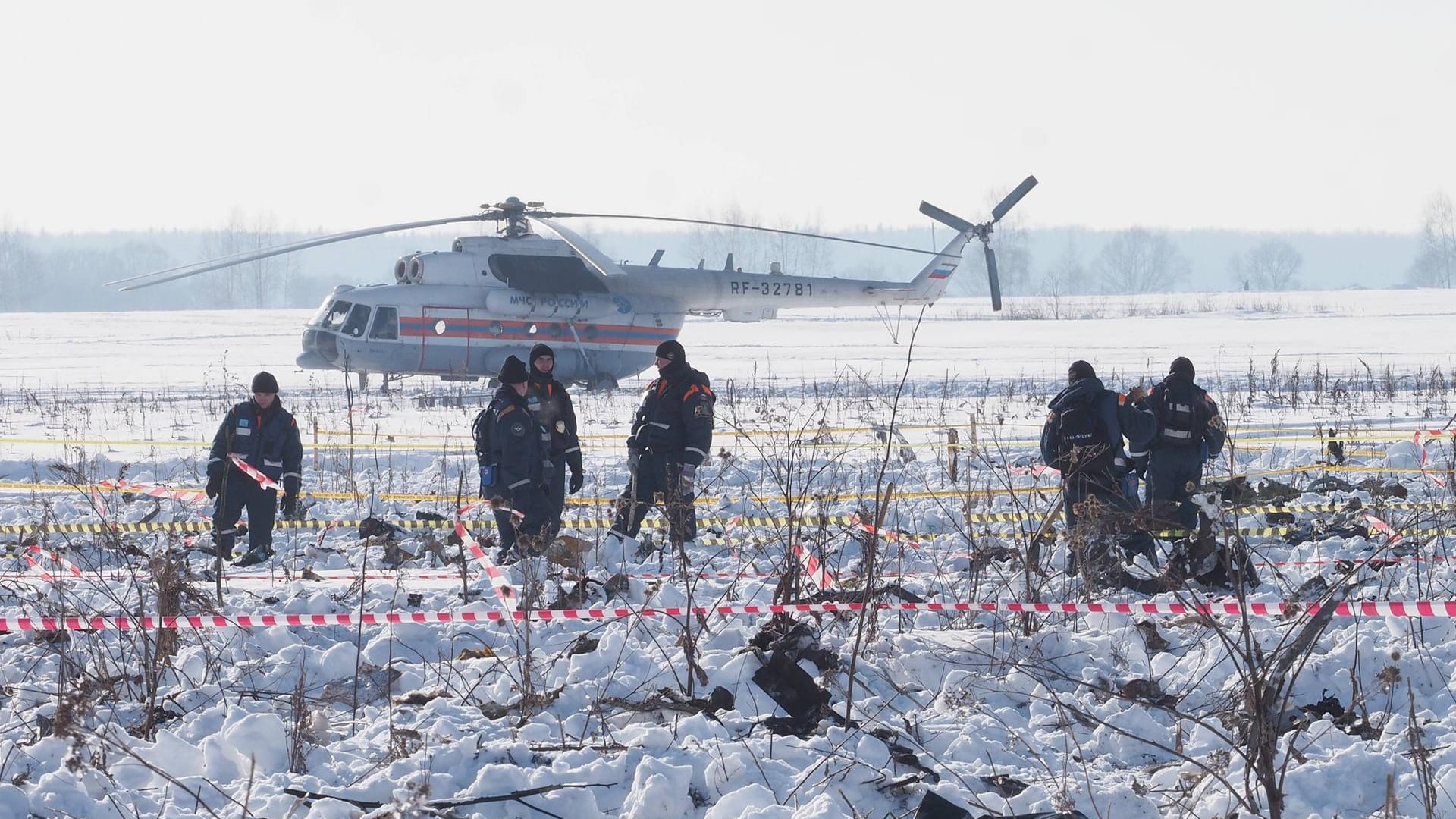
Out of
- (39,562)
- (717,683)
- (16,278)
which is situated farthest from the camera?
(16,278)

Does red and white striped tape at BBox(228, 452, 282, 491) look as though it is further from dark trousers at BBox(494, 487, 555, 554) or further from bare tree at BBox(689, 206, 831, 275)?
bare tree at BBox(689, 206, 831, 275)

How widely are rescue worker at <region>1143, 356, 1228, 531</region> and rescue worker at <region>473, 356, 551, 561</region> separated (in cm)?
428

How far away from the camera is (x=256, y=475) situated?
909 cm

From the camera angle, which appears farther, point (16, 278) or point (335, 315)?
point (16, 278)

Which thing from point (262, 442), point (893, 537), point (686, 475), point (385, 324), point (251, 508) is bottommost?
point (893, 537)

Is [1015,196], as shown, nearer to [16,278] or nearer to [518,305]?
[518,305]

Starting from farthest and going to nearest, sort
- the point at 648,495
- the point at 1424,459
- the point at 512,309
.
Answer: the point at 512,309
the point at 1424,459
the point at 648,495

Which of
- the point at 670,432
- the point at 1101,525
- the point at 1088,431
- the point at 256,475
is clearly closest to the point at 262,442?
the point at 256,475

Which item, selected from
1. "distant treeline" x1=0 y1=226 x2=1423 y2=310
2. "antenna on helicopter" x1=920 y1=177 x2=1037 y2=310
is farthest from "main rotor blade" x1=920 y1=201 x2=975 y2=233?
"distant treeline" x1=0 y1=226 x2=1423 y2=310

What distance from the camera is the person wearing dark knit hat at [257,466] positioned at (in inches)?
360

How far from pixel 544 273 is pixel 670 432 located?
37.6ft

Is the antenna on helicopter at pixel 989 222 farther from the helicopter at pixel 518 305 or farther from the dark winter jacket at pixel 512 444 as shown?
the dark winter jacket at pixel 512 444

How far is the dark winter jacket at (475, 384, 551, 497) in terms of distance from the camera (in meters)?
8.90

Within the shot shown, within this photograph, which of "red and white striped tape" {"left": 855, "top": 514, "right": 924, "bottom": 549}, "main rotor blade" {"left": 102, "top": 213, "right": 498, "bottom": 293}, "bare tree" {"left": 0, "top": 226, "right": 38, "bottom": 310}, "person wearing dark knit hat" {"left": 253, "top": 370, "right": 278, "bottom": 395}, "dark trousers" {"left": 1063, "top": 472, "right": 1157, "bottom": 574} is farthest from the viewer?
"bare tree" {"left": 0, "top": 226, "right": 38, "bottom": 310}
